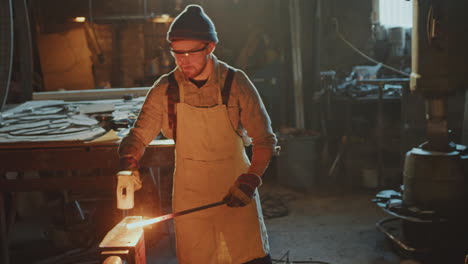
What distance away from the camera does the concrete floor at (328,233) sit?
5.06m

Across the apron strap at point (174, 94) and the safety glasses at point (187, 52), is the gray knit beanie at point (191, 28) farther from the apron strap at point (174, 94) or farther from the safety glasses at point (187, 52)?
the apron strap at point (174, 94)

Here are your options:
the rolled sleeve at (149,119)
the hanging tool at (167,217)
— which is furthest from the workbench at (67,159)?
the hanging tool at (167,217)

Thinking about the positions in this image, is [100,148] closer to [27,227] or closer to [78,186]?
[78,186]

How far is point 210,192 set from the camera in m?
2.95

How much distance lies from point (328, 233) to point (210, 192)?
3.27 m

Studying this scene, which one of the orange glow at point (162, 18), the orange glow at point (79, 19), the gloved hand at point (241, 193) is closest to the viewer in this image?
the gloved hand at point (241, 193)

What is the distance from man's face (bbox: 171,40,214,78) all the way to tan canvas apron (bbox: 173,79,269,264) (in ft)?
0.57

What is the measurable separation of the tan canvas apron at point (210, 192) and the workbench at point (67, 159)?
88 centimetres

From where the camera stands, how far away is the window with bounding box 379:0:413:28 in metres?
9.85

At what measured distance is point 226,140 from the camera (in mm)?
2965

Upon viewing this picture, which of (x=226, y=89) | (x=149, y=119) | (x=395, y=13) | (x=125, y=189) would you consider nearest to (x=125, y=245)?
(x=125, y=189)

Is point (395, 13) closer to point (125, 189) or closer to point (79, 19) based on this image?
point (79, 19)

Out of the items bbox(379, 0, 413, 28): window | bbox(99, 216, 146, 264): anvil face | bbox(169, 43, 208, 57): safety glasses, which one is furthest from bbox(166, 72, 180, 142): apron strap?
bbox(379, 0, 413, 28): window

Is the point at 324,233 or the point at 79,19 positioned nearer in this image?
the point at 324,233
